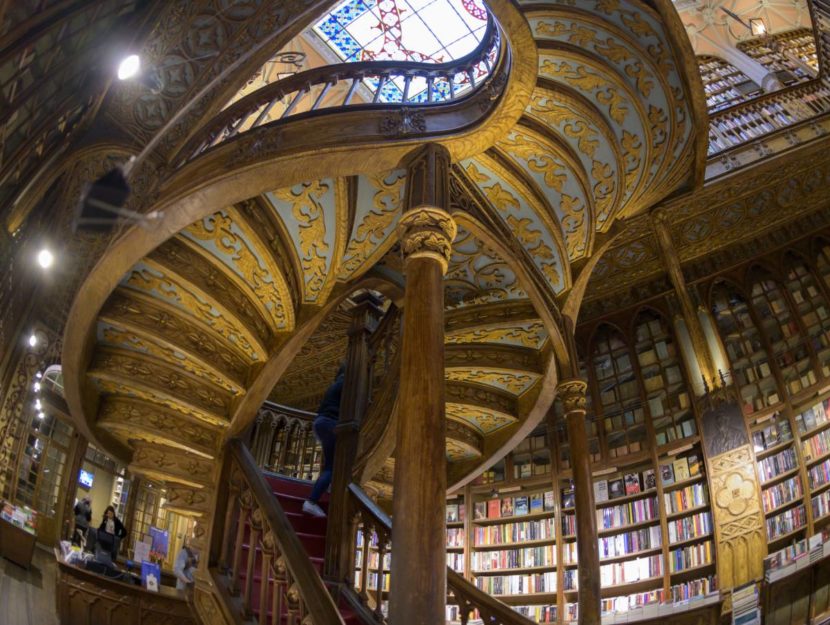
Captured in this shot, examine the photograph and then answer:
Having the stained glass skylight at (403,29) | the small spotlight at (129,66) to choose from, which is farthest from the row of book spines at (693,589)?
the stained glass skylight at (403,29)

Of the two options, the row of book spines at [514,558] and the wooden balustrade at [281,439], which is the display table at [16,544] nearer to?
the wooden balustrade at [281,439]

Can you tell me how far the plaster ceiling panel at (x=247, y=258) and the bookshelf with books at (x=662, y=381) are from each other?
3.89 m

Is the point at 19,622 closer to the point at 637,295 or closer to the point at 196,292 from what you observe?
the point at 196,292

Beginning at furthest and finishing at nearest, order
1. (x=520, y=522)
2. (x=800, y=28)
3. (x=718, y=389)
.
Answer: (x=800, y=28) < (x=520, y=522) < (x=718, y=389)

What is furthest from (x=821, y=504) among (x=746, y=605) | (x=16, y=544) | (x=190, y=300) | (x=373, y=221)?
(x=16, y=544)

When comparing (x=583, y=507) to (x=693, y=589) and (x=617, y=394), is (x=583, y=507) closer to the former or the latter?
(x=693, y=589)

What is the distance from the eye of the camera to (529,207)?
15.3 feet

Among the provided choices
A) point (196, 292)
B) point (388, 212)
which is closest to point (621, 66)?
point (388, 212)

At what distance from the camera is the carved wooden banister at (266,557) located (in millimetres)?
2902

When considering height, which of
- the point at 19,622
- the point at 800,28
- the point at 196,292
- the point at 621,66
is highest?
the point at 800,28

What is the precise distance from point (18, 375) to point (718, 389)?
22.0 ft

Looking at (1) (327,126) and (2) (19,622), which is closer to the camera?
(1) (327,126)

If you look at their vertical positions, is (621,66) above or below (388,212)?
above

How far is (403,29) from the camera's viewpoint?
348 inches
